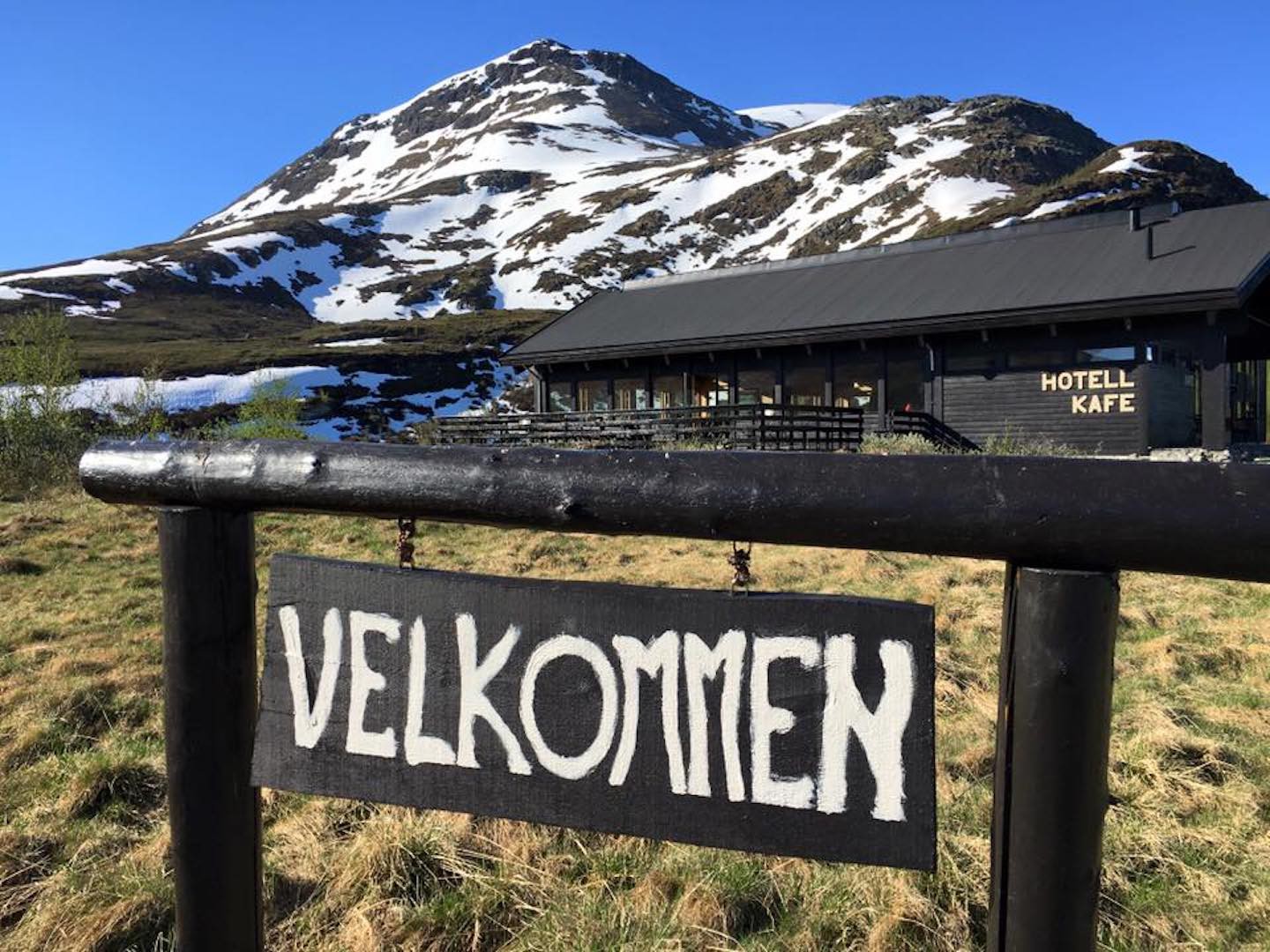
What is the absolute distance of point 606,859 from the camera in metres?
2.61

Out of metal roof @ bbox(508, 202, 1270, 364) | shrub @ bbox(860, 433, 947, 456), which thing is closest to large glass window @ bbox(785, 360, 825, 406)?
metal roof @ bbox(508, 202, 1270, 364)

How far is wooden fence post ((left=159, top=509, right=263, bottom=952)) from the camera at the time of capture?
155 cm

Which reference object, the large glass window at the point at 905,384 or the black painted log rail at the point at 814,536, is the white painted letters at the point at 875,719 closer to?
the black painted log rail at the point at 814,536

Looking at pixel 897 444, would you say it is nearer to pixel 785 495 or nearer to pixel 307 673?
pixel 785 495

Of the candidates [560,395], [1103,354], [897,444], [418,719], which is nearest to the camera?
[418,719]

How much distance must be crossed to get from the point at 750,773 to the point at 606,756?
239 millimetres

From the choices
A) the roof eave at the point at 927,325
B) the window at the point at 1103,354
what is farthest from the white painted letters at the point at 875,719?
the window at the point at 1103,354

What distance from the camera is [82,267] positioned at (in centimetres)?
9750

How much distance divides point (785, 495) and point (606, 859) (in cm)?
180

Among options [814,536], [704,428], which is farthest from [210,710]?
[704,428]

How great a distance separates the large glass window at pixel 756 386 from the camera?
83.5 feet

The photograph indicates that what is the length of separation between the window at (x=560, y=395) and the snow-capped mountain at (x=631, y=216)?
157ft

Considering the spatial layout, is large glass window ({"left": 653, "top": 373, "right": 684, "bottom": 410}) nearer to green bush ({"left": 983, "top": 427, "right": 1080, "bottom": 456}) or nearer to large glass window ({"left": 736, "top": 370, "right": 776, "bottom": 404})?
large glass window ({"left": 736, "top": 370, "right": 776, "bottom": 404})

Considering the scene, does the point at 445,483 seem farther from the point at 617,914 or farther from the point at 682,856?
→ the point at 682,856
